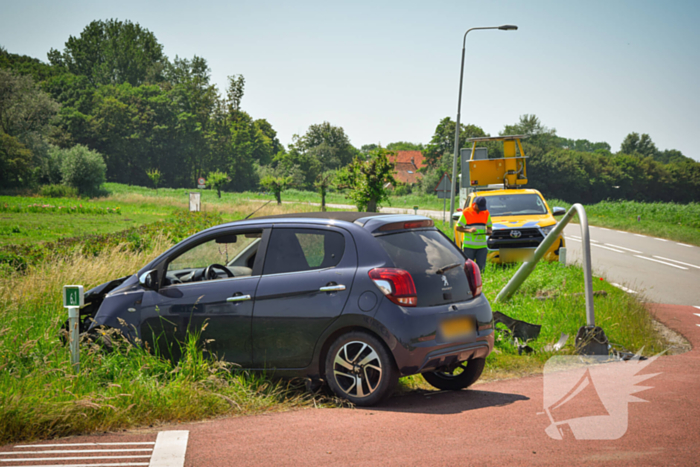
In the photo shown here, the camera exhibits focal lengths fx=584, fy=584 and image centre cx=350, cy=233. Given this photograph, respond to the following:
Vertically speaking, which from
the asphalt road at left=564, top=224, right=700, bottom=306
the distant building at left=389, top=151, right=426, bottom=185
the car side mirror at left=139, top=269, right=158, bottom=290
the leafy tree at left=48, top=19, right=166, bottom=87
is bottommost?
the asphalt road at left=564, top=224, right=700, bottom=306

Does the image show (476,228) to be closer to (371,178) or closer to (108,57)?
(371,178)

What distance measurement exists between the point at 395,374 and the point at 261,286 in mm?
1408

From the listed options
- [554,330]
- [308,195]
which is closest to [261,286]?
[554,330]

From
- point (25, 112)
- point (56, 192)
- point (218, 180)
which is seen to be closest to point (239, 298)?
point (56, 192)

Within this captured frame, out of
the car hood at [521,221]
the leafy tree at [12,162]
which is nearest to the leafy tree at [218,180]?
the leafy tree at [12,162]

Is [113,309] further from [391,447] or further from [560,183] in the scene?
[560,183]

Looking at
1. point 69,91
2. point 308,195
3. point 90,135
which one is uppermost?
point 69,91

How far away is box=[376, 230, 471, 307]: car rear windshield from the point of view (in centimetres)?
480

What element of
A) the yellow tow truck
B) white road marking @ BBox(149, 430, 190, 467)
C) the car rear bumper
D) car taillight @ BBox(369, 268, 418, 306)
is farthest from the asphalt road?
white road marking @ BBox(149, 430, 190, 467)

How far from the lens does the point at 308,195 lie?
8269cm

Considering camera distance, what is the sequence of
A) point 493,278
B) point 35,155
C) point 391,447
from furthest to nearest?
1. point 35,155
2. point 493,278
3. point 391,447

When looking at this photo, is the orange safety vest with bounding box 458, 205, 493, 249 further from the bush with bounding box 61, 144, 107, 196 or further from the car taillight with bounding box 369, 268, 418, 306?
the bush with bounding box 61, 144, 107, 196

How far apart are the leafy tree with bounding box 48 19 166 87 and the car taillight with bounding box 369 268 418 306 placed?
405 ft

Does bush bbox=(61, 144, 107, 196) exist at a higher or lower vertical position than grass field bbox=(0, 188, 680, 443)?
higher
